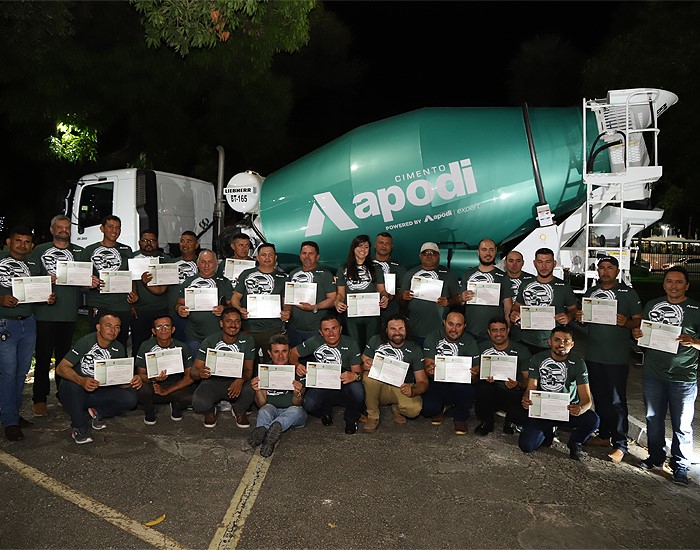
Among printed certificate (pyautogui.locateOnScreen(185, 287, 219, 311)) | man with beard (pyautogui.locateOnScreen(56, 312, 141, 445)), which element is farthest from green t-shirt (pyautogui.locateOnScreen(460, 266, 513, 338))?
man with beard (pyautogui.locateOnScreen(56, 312, 141, 445))

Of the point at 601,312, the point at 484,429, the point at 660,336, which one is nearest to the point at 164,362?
the point at 484,429

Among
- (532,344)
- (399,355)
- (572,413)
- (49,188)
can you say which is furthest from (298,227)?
(49,188)

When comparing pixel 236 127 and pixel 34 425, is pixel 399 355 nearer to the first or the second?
pixel 34 425

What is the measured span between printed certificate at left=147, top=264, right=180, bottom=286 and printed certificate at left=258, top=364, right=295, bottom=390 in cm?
199

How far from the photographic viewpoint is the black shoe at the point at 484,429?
6.07 meters

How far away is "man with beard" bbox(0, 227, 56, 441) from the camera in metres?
5.75

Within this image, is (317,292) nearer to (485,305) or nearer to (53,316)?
(485,305)

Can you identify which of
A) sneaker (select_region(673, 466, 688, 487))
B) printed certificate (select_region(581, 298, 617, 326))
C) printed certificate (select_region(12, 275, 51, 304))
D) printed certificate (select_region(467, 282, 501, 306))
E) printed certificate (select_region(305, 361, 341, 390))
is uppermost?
printed certificate (select_region(12, 275, 51, 304))

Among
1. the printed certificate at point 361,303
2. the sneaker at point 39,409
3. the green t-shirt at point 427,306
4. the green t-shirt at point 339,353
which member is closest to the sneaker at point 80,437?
the sneaker at point 39,409

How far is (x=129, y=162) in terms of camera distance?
17531 mm

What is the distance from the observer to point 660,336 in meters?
5.10

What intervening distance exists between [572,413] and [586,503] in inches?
37.8

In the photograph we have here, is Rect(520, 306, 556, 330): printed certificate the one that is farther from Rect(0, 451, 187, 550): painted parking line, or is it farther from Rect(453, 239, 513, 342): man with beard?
Rect(0, 451, 187, 550): painted parking line

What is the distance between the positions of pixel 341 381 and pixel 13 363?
3261mm
